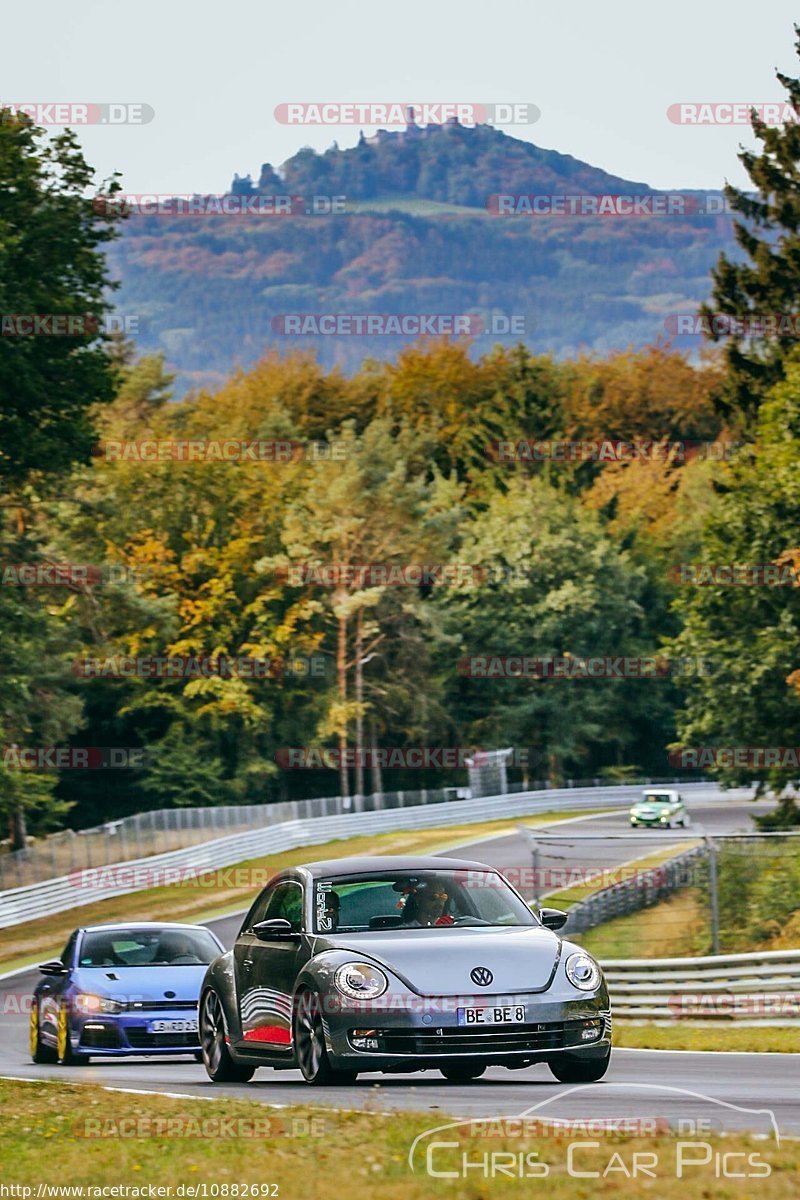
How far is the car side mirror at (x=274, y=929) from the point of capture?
13391 mm

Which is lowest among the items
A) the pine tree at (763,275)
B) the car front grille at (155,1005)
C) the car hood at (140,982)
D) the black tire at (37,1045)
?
the black tire at (37,1045)

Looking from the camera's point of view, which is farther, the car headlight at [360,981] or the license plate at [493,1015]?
the car headlight at [360,981]

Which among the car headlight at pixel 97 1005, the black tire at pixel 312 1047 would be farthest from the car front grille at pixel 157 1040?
the black tire at pixel 312 1047

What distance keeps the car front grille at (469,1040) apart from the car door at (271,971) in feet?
3.57

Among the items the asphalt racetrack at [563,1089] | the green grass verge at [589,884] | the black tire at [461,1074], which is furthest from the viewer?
the green grass verge at [589,884]

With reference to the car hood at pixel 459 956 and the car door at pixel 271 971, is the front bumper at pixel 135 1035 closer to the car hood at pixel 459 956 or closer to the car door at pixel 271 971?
the car door at pixel 271 971

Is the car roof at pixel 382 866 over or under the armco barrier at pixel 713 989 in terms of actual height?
over

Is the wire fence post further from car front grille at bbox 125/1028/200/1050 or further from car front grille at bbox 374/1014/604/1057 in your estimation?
car front grille at bbox 374/1014/604/1057

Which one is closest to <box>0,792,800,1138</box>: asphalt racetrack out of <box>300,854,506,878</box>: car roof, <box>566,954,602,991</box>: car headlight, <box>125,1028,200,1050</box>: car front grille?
<box>125,1028,200,1050</box>: car front grille

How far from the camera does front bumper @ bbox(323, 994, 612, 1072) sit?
12289mm

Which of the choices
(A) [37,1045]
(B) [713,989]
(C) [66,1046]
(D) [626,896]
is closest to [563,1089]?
(C) [66,1046]

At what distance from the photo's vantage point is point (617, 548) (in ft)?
318

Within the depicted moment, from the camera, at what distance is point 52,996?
63.6 feet

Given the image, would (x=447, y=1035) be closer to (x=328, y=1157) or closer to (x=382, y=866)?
(x=382, y=866)
